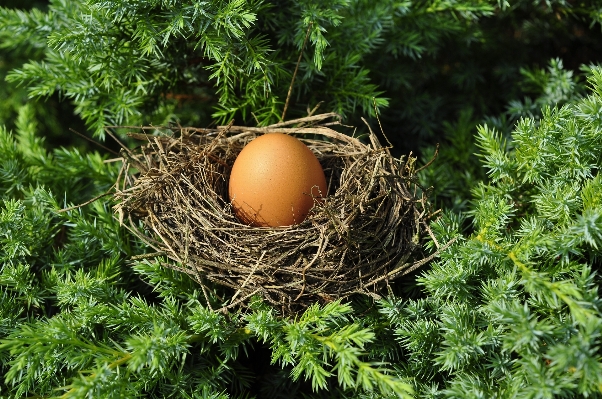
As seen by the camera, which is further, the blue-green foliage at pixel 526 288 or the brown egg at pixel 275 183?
the brown egg at pixel 275 183

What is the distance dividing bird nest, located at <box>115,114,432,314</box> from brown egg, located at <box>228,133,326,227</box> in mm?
38

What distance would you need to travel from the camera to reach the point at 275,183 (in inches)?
46.4

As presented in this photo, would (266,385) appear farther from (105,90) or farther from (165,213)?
(105,90)

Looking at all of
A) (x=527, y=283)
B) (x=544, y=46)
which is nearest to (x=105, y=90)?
(x=527, y=283)

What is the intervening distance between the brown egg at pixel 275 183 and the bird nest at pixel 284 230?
0.04m

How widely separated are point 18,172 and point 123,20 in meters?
0.49

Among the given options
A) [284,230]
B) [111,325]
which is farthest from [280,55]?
[111,325]

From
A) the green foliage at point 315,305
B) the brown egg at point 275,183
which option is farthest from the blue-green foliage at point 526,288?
the brown egg at point 275,183

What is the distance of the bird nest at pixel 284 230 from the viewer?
1122 millimetres

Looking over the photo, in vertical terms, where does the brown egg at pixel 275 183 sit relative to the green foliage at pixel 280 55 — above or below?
below

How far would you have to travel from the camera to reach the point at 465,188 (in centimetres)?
145

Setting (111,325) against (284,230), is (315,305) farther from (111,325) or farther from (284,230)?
(111,325)

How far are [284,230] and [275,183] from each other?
0.37 feet

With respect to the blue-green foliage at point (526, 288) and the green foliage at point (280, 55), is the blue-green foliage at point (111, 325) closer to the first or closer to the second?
the blue-green foliage at point (526, 288)
